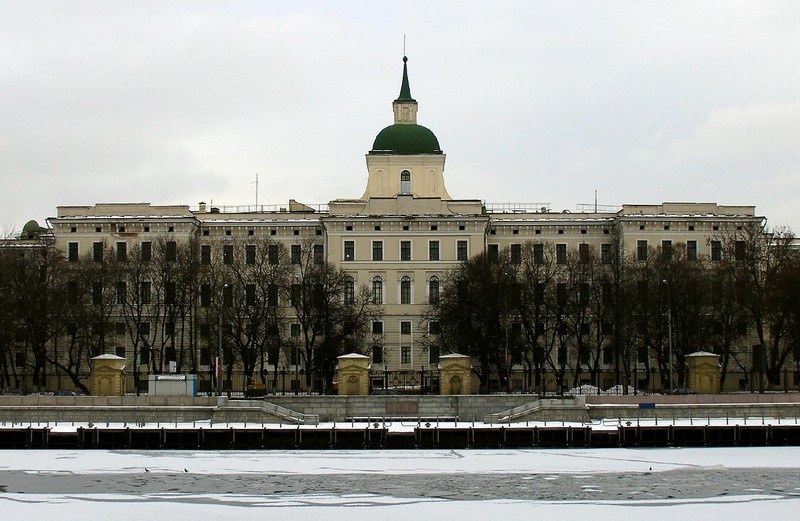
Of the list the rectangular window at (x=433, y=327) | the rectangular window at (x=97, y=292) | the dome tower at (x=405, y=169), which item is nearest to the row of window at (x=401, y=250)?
the rectangular window at (x=433, y=327)

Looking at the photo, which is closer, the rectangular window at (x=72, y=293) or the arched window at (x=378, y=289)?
the rectangular window at (x=72, y=293)

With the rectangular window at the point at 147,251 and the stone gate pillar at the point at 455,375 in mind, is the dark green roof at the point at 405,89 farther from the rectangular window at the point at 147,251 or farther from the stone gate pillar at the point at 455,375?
the stone gate pillar at the point at 455,375

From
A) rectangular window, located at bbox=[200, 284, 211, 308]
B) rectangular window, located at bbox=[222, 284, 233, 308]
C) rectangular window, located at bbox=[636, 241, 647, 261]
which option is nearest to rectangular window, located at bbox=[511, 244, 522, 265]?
rectangular window, located at bbox=[636, 241, 647, 261]

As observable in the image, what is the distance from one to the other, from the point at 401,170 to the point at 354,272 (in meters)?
11.0

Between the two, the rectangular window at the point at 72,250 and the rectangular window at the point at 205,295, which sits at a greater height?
the rectangular window at the point at 72,250

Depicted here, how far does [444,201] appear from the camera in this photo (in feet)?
325

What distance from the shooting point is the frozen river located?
37.8 metres

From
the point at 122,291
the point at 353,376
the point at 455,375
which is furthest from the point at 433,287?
the point at 122,291

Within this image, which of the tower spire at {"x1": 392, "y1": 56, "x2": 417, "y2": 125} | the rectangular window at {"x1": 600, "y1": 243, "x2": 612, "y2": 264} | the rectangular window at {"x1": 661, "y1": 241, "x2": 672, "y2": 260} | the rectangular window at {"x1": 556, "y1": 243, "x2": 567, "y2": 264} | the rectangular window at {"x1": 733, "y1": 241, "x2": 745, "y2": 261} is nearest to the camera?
the rectangular window at {"x1": 733, "y1": 241, "x2": 745, "y2": 261}

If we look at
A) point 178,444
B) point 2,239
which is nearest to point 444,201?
point 2,239

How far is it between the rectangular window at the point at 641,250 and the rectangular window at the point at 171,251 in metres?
35.1

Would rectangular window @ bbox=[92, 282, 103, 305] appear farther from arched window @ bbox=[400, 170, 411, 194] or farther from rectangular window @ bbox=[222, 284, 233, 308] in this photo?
arched window @ bbox=[400, 170, 411, 194]

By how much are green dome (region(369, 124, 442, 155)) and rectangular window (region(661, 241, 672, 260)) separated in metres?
19.9

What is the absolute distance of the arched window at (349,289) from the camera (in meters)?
95.6
